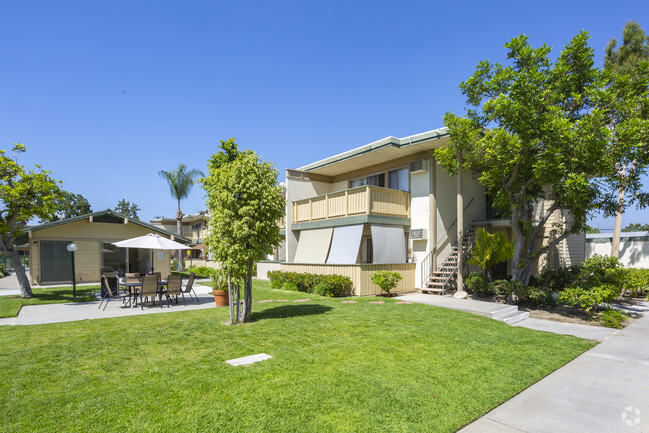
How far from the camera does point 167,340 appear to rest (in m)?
7.38

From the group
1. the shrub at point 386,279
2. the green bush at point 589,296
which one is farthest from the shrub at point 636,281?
the shrub at point 386,279

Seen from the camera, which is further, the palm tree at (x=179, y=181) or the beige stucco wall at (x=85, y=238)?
the palm tree at (x=179, y=181)

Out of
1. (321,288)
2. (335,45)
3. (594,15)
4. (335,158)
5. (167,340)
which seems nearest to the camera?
(167,340)

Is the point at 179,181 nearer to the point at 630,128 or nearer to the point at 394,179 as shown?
the point at 394,179

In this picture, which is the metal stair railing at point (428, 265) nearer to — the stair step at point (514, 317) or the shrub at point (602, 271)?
the stair step at point (514, 317)

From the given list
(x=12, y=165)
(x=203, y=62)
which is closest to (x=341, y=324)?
(x=203, y=62)

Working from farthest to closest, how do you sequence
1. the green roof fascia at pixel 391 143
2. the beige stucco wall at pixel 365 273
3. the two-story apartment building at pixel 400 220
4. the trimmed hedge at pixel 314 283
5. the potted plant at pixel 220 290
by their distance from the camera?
1. the two-story apartment building at pixel 400 220
2. the beige stucco wall at pixel 365 273
3. the trimmed hedge at pixel 314 283
4. the green roof fascia at pixel 391 143
5. the potted plant at pixel 220 290

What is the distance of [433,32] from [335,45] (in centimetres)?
425

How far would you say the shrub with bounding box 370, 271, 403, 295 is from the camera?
45.9ft

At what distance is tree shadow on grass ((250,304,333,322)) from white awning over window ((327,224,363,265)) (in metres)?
4.24

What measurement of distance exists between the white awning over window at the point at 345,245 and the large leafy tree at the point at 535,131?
A: 4.82m

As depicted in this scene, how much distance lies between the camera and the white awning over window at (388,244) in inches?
600

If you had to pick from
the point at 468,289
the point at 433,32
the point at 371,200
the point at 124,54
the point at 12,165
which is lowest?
the point at 468,289

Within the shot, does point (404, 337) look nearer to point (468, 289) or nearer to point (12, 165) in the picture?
point (468, 289)
